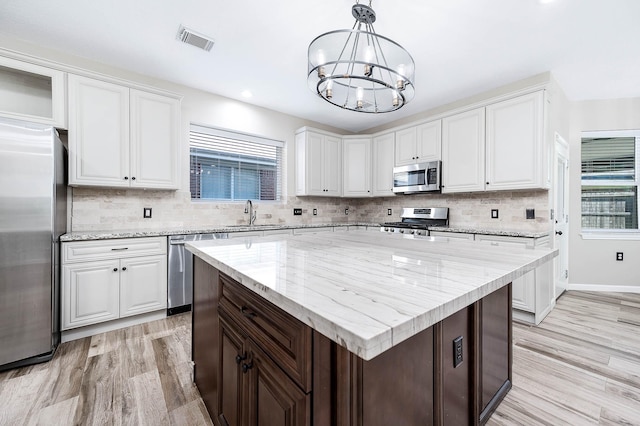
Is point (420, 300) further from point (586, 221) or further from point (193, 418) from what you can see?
point (586, 221)

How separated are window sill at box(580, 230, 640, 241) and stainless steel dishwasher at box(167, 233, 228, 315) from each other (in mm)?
4913

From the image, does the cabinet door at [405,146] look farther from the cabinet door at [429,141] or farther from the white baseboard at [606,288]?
the white baseboard at [606,288]

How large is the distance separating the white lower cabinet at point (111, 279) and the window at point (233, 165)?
3.47ft

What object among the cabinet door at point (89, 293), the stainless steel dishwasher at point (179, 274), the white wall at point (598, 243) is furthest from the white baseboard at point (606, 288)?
the cabinet door at point (89, 293)

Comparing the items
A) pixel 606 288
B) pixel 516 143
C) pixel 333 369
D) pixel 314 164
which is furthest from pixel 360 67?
pixel 606 288

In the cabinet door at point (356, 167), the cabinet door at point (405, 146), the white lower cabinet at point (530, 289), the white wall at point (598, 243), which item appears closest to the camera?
the white lower cabinet at point (530, 289)

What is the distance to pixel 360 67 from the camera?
170 cm

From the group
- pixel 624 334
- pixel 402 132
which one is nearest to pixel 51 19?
pixel 402 132

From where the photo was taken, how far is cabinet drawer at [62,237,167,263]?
2275mm

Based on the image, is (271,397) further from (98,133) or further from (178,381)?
(98,133)

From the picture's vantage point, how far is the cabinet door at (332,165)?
4.44 metres

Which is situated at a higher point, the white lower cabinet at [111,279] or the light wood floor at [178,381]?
the white lower cabinet at [111,279]

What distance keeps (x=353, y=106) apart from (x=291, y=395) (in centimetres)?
176

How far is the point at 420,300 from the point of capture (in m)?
0.66
